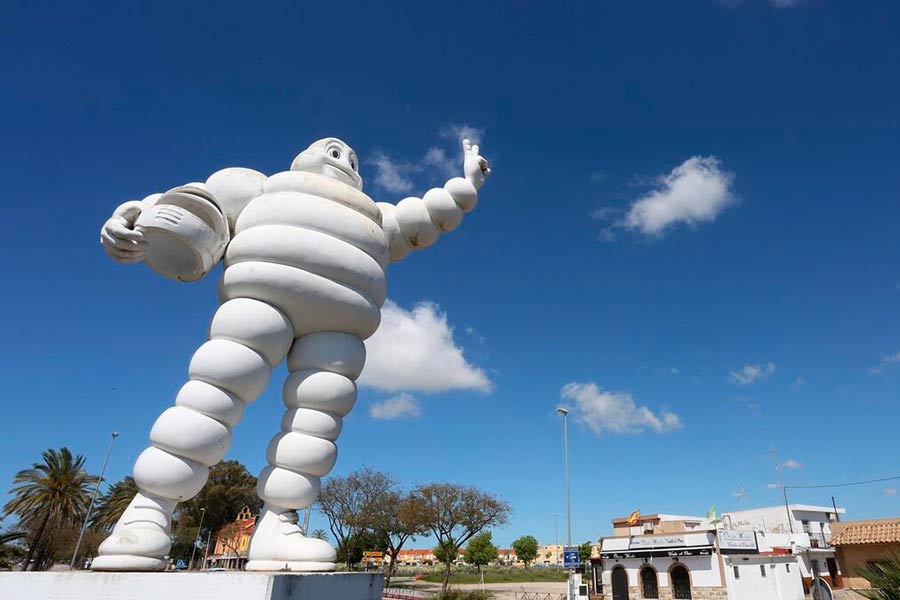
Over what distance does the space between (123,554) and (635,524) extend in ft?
103

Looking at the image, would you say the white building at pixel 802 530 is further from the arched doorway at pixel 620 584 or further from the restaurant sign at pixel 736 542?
the arched doorway at pixel 620 584

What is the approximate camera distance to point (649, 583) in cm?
2409

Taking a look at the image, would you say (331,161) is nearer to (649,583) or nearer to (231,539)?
(649,583)

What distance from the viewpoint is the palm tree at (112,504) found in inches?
1196

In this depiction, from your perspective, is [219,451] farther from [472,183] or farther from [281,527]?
[472,183]

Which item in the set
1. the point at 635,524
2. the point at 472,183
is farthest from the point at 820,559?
the point at 472,183

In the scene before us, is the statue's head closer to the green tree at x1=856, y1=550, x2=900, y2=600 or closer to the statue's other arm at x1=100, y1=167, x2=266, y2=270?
the statue's other arm at x1=100, y1=167, x2=266, y2=270

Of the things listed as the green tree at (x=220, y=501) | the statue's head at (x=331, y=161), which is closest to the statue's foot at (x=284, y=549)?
the statue's head at (x=331, y=161)

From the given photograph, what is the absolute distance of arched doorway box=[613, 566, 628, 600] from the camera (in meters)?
24.9

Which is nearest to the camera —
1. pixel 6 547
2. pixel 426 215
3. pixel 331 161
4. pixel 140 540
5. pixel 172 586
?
pixel 172 586

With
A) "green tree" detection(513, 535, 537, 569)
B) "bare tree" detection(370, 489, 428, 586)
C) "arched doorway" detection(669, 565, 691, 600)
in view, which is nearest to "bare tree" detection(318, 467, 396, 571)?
"bare tree" detection(370, 489, 428, 586)

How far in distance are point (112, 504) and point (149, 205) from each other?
1340 inches

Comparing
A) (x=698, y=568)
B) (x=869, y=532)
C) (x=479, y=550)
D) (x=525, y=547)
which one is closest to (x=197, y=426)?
(x=698, y=568)

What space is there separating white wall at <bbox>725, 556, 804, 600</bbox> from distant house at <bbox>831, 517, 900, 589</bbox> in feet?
7.61
